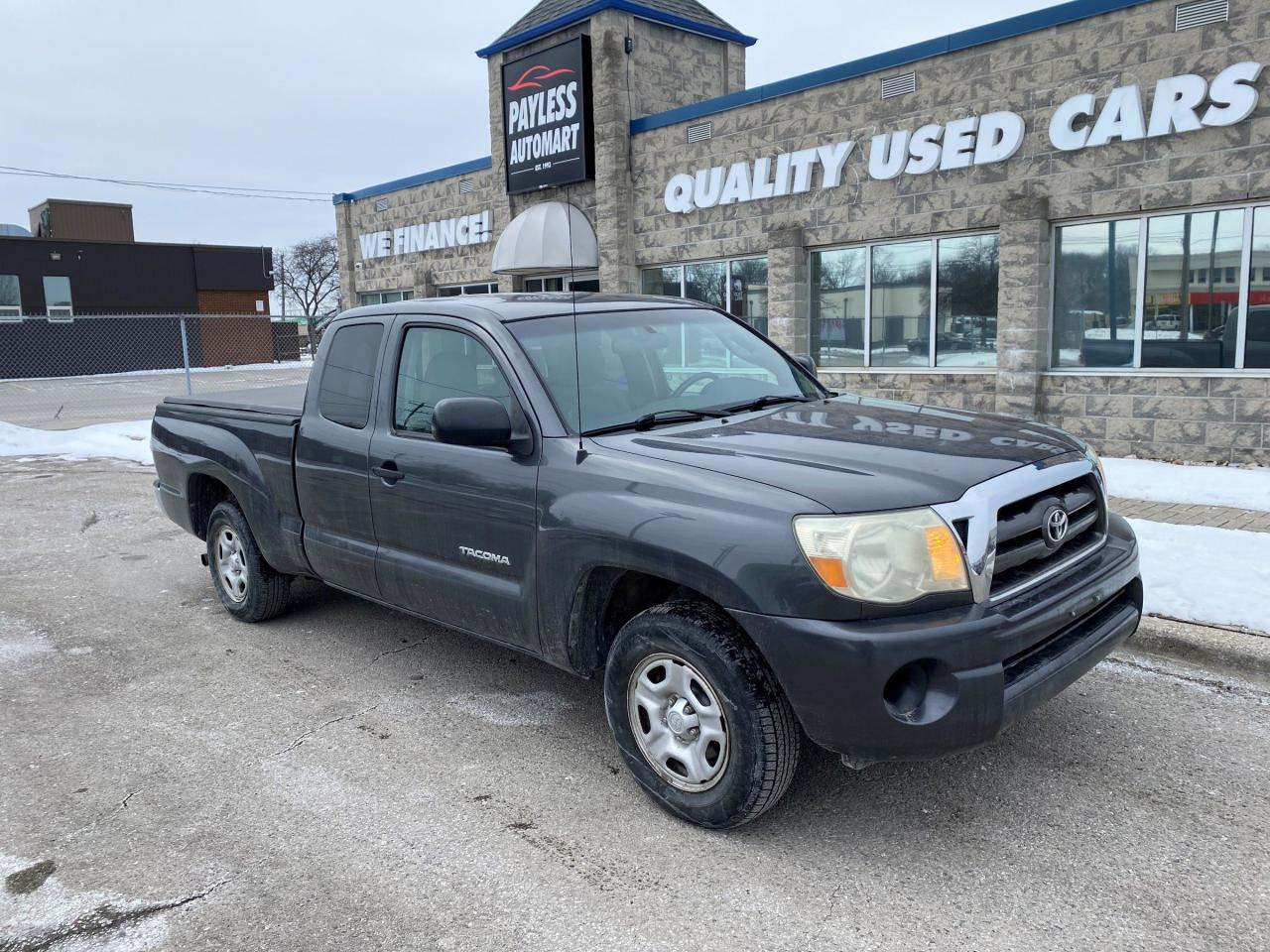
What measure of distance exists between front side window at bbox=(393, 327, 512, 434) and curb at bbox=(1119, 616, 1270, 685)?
11.3ft

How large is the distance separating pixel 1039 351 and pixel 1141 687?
7616 mm

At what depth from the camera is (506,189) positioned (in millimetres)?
18203

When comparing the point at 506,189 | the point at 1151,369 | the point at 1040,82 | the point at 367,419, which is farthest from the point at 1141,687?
the point at 506,189

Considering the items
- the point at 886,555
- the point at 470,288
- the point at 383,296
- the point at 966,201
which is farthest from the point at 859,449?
the point at 383,296

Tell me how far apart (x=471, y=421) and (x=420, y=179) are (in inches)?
717

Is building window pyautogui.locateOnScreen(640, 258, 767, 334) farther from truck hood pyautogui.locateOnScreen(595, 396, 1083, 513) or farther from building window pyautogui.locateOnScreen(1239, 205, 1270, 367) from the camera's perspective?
truck hood pyautogui.locateOnScreen(595, 396, 1083, 513)

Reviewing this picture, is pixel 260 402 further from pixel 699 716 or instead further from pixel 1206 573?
pixel 1206 573

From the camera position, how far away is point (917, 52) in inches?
463

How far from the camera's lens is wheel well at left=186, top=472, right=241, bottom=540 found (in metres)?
6.13

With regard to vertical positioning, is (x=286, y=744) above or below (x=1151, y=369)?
below

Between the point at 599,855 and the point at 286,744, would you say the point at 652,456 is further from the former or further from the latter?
the point at 286,744

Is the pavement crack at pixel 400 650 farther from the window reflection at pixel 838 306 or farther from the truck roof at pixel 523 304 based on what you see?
the window reflection at pixel 838 306

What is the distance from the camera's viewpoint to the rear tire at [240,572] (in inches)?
223

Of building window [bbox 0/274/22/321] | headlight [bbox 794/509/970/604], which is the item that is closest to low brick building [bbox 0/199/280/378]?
building window [bbox 0/274/22/321]
